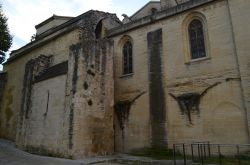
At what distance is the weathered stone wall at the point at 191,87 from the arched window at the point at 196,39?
11.9 inches

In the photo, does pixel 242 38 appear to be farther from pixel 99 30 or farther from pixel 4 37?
pixel 4 37

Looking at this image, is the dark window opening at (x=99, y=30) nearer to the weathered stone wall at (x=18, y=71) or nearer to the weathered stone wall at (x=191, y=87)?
the weathered stone wall at (x=18, y=71)

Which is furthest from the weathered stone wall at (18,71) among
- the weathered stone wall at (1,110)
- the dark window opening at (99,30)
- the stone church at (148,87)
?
the dark window opening at (99,30)

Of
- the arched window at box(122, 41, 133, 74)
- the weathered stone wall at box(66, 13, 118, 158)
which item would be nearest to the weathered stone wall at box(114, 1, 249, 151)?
the arched window at box(122, 41, 133, 74)

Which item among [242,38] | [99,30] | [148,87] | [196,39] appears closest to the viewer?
[242,38]

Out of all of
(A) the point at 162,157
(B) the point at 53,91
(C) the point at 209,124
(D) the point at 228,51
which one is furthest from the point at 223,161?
(B) the point at 53,91

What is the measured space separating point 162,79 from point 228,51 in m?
3.34

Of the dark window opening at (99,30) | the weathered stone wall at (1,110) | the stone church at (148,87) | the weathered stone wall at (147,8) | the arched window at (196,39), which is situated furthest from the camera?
the weathered stone wall at (147,8)

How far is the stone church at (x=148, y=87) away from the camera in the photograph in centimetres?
1030

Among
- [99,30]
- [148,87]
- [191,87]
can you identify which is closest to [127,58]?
[148,87]

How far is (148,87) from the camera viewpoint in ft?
41.4

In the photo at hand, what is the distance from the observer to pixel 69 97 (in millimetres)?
10875

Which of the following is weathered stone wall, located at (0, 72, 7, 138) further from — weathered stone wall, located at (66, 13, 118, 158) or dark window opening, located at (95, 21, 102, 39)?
weathered stone wall, located at (66, 13, 118, 158)

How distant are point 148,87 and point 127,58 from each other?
8.95ft
